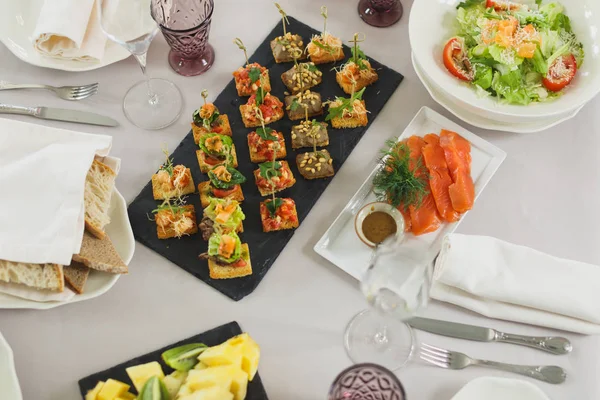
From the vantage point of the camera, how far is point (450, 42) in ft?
5.76

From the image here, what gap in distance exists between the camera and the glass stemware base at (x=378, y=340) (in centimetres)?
157

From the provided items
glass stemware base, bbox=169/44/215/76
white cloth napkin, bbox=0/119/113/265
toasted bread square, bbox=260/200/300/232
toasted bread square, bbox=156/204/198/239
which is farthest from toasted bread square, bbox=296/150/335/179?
white cloth napkin, bbox=0/119/113/265

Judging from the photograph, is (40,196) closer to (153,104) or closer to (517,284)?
(153,104)

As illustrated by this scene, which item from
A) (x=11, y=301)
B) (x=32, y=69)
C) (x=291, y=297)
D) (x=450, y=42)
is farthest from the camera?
(x=32, y=69)

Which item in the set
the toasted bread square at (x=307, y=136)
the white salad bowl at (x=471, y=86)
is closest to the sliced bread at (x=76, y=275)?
the toasted bread square at (x=307, y=136)

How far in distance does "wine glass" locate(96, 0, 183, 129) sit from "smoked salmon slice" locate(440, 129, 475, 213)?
80 cm

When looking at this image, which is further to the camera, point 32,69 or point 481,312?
point 32,69

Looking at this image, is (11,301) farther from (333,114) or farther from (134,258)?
(333,114)

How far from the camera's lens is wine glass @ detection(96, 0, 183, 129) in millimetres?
1673

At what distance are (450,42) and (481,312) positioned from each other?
2.48 feet

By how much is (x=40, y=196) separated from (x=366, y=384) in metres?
0.90

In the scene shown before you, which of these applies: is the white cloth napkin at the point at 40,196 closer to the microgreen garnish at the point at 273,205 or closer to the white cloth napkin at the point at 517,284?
the microgreen garnish at the point at 273,205

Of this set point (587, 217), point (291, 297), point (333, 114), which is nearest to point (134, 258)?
point (291, 297)

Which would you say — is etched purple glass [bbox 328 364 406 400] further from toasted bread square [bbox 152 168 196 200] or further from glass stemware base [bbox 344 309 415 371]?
toasted bread square [bbox 152 168 196 200]
